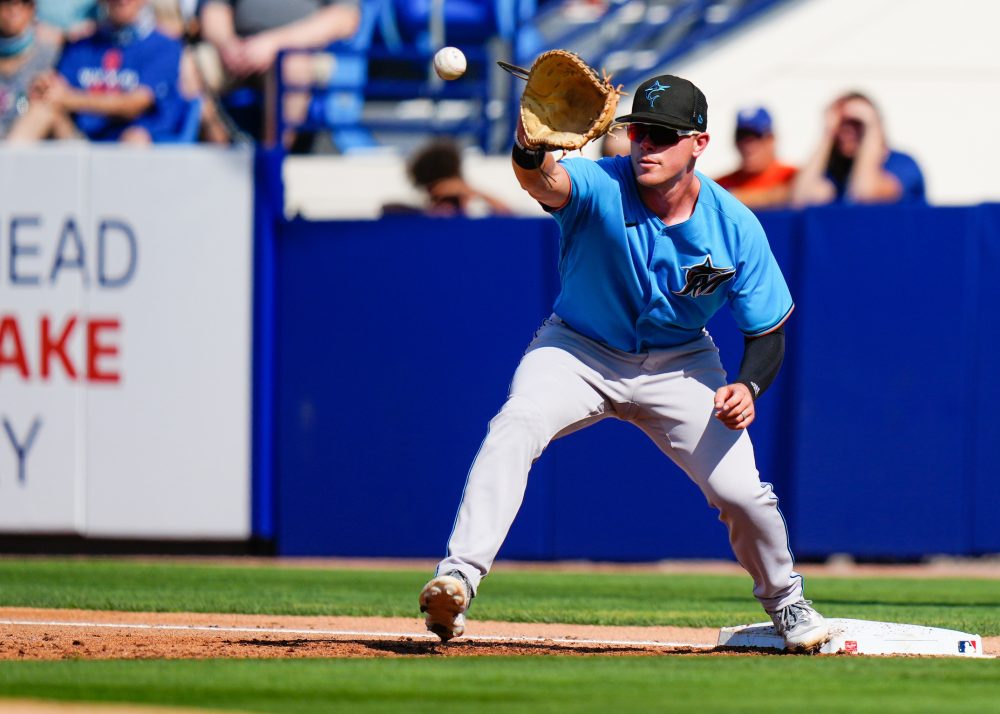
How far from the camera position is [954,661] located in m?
5.18

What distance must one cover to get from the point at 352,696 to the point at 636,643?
2034 mm

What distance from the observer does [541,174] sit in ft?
15.7

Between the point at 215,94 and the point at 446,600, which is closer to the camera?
the point at 446,600

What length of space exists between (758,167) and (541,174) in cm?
535

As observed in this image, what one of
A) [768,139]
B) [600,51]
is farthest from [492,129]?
[768,139]

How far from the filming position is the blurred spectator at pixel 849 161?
32.5 ft

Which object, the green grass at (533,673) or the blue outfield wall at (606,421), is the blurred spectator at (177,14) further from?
the green grass at (533,673)

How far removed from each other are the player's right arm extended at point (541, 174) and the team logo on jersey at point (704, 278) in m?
0.48

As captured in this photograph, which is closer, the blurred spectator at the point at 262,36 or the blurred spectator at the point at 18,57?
the blurred spectator at the point at 18,57

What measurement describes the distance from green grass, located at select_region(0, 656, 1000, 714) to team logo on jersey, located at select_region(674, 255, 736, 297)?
3.85 feet

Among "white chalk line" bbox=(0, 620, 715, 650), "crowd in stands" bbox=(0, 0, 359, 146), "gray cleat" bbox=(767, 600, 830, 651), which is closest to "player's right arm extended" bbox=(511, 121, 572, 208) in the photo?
"gray cleat" bbox=(767, 600, 830, 651)

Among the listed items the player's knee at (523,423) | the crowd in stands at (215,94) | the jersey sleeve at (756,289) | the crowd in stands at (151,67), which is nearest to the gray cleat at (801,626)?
the jersey sleeve at (756,289)

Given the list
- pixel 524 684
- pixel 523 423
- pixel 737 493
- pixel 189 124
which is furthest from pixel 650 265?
pixel 189 124

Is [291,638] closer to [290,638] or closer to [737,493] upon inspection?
[290,638]
